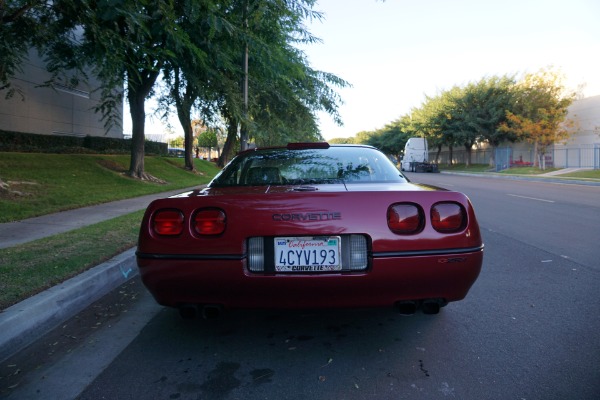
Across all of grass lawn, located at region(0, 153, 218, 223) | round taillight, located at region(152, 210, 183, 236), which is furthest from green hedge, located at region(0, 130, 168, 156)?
round taillight, located at region(152, 210, 183, 236)

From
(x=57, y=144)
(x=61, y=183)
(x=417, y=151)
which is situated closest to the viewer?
(x=61, y=183)

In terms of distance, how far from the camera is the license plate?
98.7 inches

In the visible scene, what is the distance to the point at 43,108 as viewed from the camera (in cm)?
2041

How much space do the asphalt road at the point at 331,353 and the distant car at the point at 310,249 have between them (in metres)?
0.36

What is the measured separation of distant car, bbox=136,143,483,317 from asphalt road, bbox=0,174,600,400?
0.36 m

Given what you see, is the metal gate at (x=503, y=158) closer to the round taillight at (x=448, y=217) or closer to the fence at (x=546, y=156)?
the fence at (x=546, y=156)

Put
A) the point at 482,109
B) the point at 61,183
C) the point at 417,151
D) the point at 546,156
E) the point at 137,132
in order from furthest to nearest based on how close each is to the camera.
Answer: the point at 417,151 → the point at 482,109 → the point at 546,156 → the point at 137,132 → the point at 61,183

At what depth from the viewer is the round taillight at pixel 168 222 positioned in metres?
2.65

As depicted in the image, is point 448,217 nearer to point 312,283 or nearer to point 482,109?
point 312,283

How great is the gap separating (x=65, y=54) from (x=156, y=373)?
1188 centimetres

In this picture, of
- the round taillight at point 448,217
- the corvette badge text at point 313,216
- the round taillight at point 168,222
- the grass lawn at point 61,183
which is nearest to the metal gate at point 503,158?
the grass lawn at point 61,183

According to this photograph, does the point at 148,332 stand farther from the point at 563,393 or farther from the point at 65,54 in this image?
the point at 65,54

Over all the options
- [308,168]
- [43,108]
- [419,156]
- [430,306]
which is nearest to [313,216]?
[430,306]

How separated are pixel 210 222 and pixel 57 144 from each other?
18.1m
